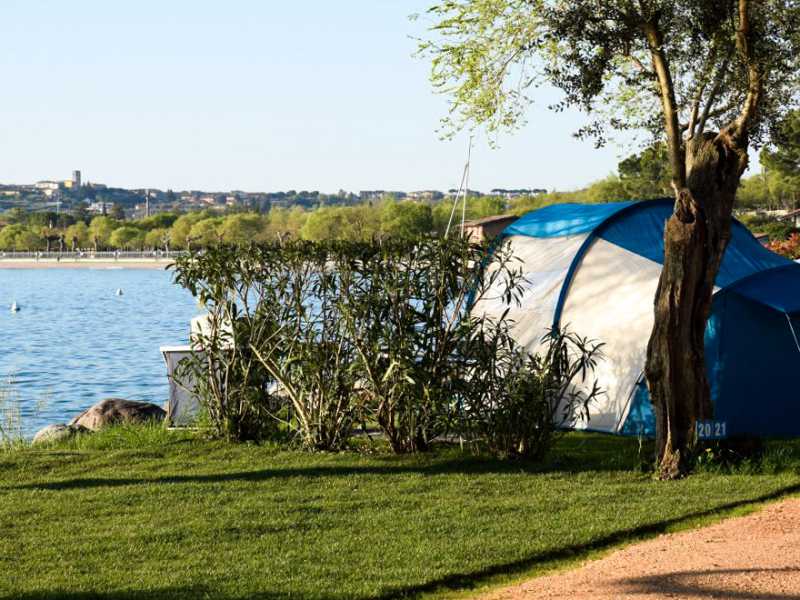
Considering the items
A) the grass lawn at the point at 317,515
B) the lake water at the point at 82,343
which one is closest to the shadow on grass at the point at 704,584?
the grass lawn at the point at 317,515

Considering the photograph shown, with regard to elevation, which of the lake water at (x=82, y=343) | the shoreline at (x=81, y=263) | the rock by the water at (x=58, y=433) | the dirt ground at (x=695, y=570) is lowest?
the shoreline at (x=81, y=263)

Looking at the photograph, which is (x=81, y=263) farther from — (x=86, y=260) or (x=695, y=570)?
(x=695, y=570)

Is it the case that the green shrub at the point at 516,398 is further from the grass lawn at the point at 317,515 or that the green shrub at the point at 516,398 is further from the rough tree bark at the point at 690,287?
the rough tree bark at the point at 690,287

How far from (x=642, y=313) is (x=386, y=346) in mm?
3102

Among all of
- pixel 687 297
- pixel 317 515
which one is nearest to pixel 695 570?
pixel 317 515

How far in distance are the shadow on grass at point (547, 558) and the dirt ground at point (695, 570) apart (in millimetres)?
122

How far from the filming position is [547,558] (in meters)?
7.16

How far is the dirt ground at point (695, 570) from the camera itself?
6223 millimetres

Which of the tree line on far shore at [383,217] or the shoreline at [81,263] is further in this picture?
the shoreline at [81,263]

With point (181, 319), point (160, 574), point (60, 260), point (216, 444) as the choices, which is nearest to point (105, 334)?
point (181, 319)

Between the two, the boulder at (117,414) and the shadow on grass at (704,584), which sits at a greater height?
the shadow on grass at (704,584)

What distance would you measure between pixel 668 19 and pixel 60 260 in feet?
402

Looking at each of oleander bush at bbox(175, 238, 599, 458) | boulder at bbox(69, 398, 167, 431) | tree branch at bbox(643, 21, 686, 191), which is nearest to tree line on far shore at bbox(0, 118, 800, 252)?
oleander bush at bbox(175, 238, 599, 458)

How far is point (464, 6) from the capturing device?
11641 mm
